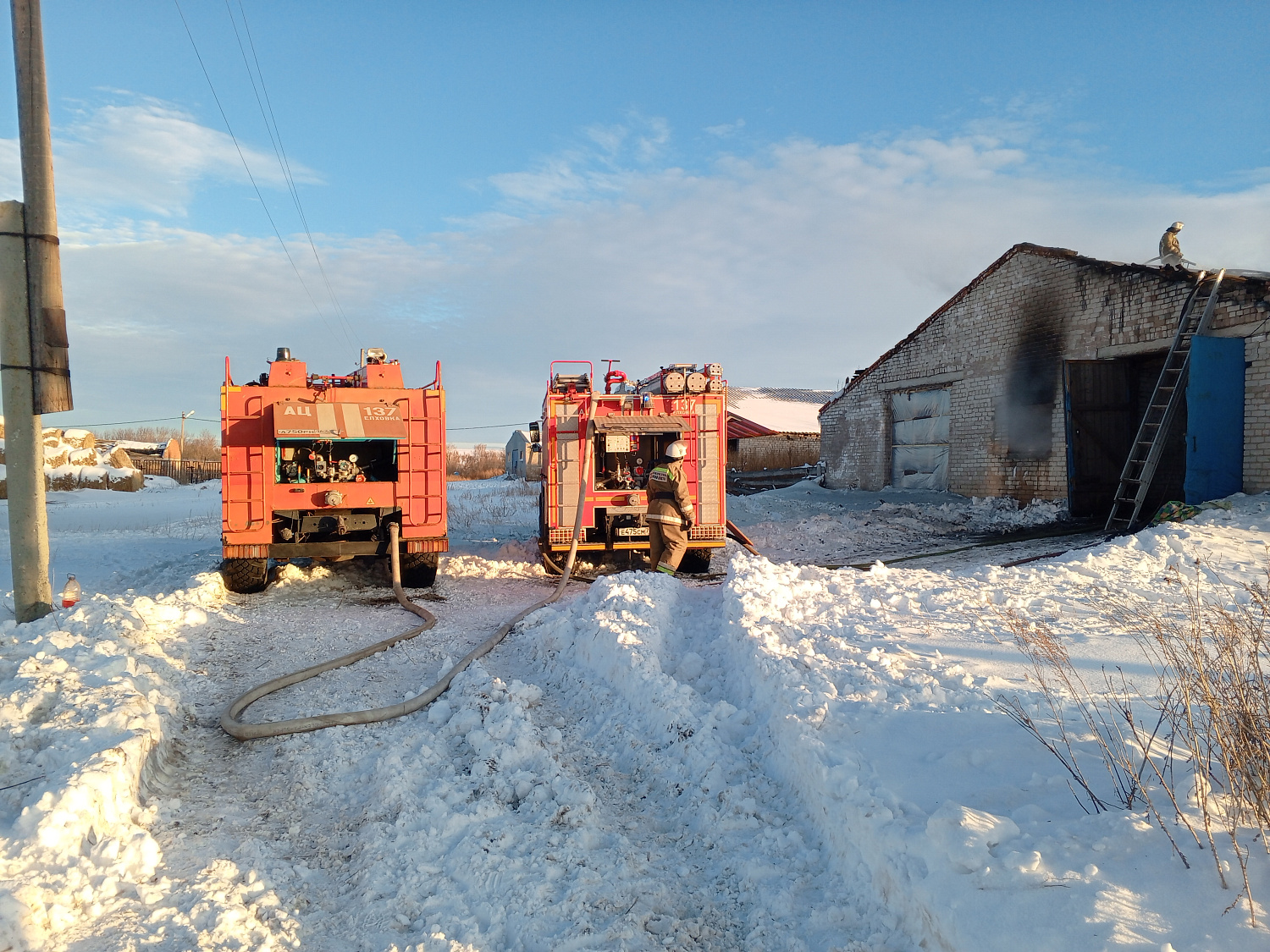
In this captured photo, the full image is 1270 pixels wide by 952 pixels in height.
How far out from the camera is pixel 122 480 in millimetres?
26734

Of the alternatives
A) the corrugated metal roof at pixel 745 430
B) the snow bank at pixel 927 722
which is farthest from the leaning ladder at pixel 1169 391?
the corrugated metal roof at pixel 745 430

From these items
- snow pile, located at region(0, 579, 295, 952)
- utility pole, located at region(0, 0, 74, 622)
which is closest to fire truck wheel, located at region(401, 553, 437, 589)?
utility pole, located at region(0, 0, 74, 622)

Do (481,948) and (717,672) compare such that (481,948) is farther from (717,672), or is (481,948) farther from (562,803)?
(717,672)

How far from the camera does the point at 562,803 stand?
378 centimetres

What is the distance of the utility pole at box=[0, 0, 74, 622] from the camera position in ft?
→ 19.4

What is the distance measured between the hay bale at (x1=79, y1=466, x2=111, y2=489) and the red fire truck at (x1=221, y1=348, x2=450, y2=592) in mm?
21609

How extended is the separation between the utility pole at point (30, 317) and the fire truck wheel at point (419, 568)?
4144 millimetres

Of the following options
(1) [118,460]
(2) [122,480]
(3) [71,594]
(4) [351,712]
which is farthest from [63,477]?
(4) [351,712]

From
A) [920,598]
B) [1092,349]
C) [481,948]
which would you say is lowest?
[481,948]

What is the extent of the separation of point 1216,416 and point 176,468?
124 ft

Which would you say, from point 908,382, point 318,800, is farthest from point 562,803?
point 908,382

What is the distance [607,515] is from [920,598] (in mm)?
4930

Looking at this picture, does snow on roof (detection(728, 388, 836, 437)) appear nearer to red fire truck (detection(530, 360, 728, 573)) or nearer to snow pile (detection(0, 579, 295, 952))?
red fire truck (detection(530, 360, 728, 573))

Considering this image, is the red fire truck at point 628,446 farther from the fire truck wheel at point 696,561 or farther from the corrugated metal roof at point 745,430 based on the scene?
the corrugated metal roof at point 745,430
